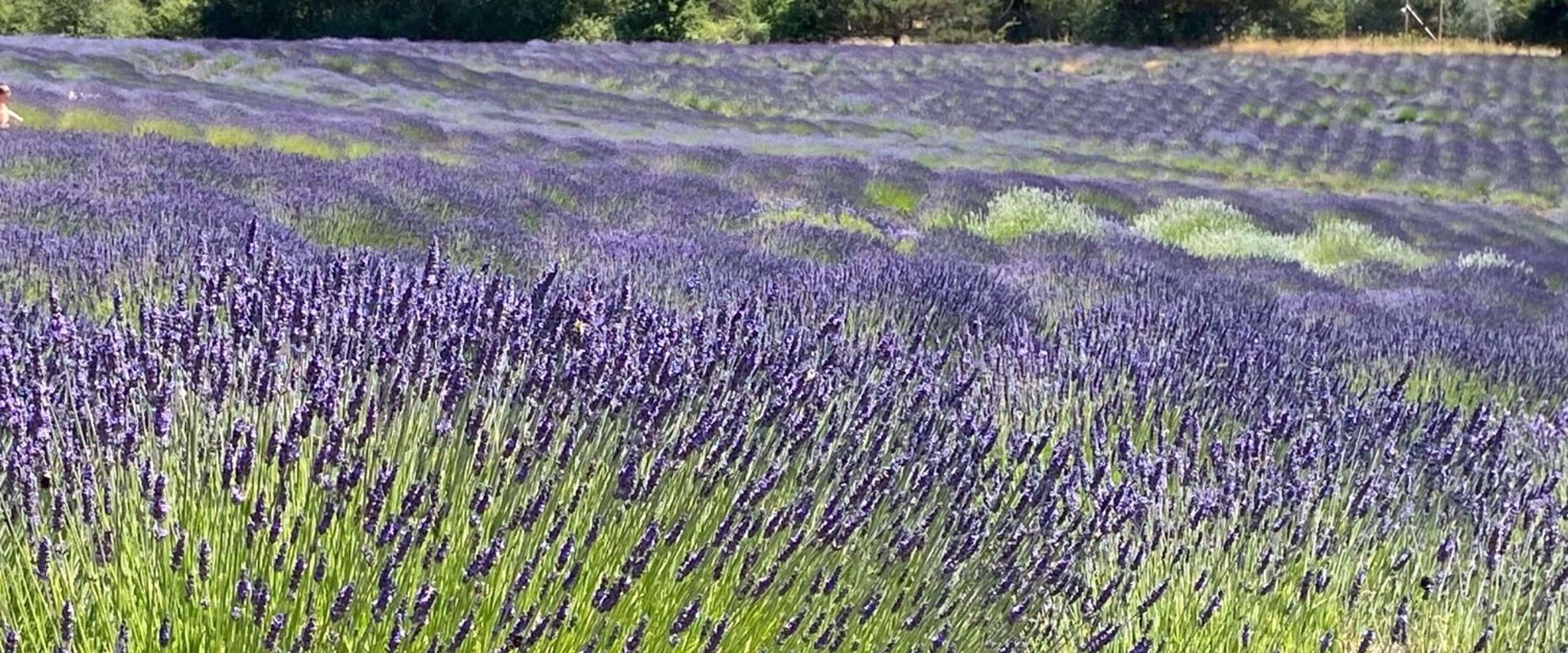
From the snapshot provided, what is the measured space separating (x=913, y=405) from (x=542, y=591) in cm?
100

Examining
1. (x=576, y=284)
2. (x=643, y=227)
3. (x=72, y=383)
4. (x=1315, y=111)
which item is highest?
(x=72, y=383)

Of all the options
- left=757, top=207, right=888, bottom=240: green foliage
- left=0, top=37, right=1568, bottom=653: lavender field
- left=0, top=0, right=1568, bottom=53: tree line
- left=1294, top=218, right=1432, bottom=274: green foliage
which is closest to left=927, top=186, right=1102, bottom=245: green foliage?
left=757, top=207, right=888, bottom=240: green foliage

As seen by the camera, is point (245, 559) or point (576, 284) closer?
point (245, 559)

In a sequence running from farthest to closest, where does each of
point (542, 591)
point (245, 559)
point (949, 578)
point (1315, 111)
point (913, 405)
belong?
1. point (1315, 111)
2. point (913, 405)
3. point (949, 578)
4. point (542, 591)
5. point (245, 559)

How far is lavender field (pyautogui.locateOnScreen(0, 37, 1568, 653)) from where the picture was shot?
162 centimetres

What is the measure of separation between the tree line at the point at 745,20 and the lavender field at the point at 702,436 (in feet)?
107

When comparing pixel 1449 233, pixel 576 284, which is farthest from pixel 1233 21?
pixel 576 284

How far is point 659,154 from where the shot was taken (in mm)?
10617

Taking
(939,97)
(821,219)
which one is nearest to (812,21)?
(939,97)

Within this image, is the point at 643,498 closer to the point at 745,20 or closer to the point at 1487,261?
the point at 1487,261

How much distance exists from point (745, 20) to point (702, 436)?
1638 inches

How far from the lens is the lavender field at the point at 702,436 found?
5.32ft

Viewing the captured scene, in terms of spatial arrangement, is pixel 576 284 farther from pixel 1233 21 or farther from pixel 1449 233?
pixel 1233 21

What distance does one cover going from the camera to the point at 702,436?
1.93 meters
